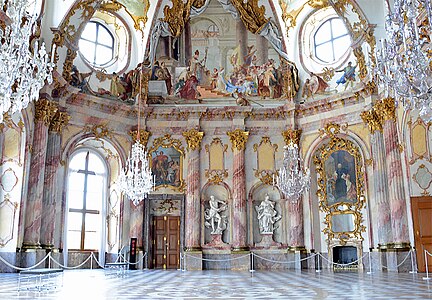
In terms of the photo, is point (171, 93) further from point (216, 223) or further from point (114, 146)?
point (216, 223)

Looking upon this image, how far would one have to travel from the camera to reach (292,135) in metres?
18.6

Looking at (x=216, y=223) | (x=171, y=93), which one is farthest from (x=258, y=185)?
(x=171, y=93)

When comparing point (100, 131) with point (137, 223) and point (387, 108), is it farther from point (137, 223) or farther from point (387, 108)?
point (387, 108)

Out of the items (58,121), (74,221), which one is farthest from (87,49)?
(74,221)

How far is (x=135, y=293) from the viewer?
7.92 metres

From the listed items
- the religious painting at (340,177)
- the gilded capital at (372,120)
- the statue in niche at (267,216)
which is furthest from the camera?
the statue in niche at (267,216)

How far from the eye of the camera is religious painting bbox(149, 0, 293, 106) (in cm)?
1931

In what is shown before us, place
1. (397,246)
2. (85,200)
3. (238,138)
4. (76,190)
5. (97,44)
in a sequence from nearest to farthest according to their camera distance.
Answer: (397,246), (76,190), (85,200), (238,138), (97,44)

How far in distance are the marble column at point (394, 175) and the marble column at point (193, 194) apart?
6.89 meters

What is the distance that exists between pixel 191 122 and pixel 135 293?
1166 cm

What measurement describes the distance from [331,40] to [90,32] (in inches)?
379

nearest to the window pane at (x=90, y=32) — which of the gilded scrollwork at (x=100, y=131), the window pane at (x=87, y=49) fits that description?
the window pane at (x=87, y=49)

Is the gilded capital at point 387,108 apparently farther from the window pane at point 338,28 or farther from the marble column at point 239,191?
the marble column at point 239,191

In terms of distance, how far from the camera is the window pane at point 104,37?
750 inches
